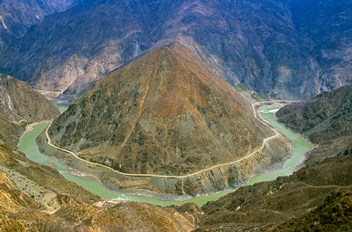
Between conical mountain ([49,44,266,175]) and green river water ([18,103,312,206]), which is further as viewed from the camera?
conical mountain ([49,44,266,175])

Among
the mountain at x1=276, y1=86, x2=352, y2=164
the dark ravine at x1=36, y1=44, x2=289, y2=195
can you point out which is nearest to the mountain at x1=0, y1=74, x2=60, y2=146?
the dark ravine at x1=36, y1=44, x2=289, y2=195

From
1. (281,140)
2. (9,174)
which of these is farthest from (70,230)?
(281,140)

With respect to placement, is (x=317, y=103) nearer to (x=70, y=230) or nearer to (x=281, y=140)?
(x=281, y=140)

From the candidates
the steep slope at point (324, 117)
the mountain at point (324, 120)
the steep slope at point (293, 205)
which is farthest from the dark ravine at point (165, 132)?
the steep slope at point (293, 205)

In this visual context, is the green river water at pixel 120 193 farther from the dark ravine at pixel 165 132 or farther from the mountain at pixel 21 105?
the mountain at pixel 21 105

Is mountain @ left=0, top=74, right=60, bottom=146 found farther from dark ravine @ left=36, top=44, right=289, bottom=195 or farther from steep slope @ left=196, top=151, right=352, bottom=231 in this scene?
steep slope @ left=196, top=151, right=352, bottom=231

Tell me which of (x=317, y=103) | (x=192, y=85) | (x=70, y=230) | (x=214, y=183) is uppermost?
(x=70, y=230)
